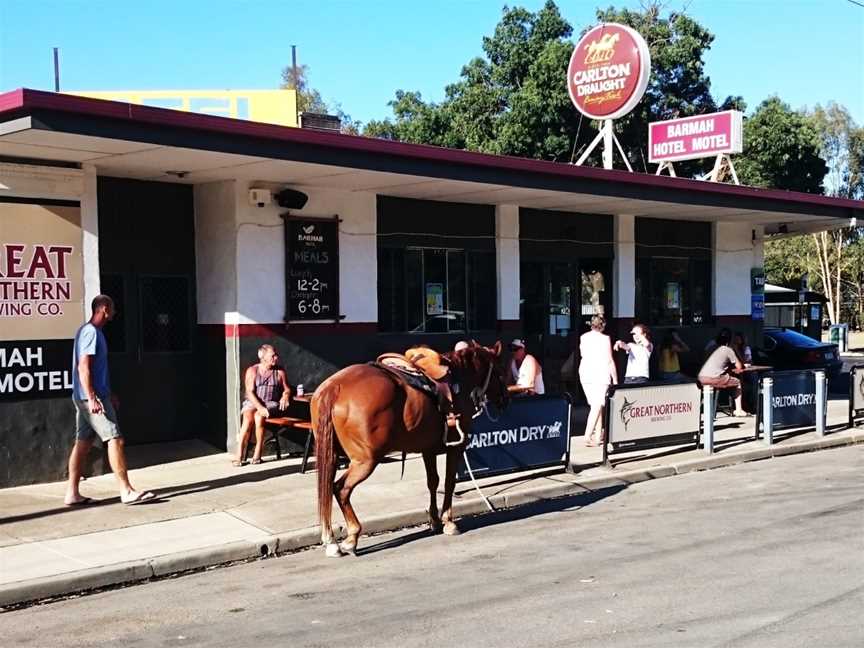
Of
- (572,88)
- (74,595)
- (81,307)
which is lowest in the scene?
(74,595)

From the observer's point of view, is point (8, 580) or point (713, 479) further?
point (713, 479)

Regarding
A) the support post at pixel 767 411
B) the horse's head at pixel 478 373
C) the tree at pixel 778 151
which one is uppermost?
the tree at pixel 778 151

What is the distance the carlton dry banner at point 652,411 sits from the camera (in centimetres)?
1270

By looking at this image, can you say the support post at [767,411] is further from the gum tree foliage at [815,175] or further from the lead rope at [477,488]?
the gum tree foliage at [815,175]

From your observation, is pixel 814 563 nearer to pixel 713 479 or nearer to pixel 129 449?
pixel 713 479

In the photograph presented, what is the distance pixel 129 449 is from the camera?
12875 millimetres

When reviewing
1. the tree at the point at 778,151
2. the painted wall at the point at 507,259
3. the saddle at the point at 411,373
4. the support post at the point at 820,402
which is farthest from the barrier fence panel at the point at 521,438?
the tree at the point at 778,151

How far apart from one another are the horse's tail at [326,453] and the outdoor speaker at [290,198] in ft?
17.9

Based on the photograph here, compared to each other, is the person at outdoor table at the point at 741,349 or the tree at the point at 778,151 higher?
the tree at the point at 778,151

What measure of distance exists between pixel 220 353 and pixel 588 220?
799 centimetres

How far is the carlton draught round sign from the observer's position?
2030 cm

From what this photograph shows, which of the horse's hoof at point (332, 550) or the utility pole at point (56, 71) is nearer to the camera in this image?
the horse's hoof at point (332, 550)

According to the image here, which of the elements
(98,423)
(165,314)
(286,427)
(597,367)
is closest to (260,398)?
(286,427)

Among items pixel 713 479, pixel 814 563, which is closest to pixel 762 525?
pixel 814 563
